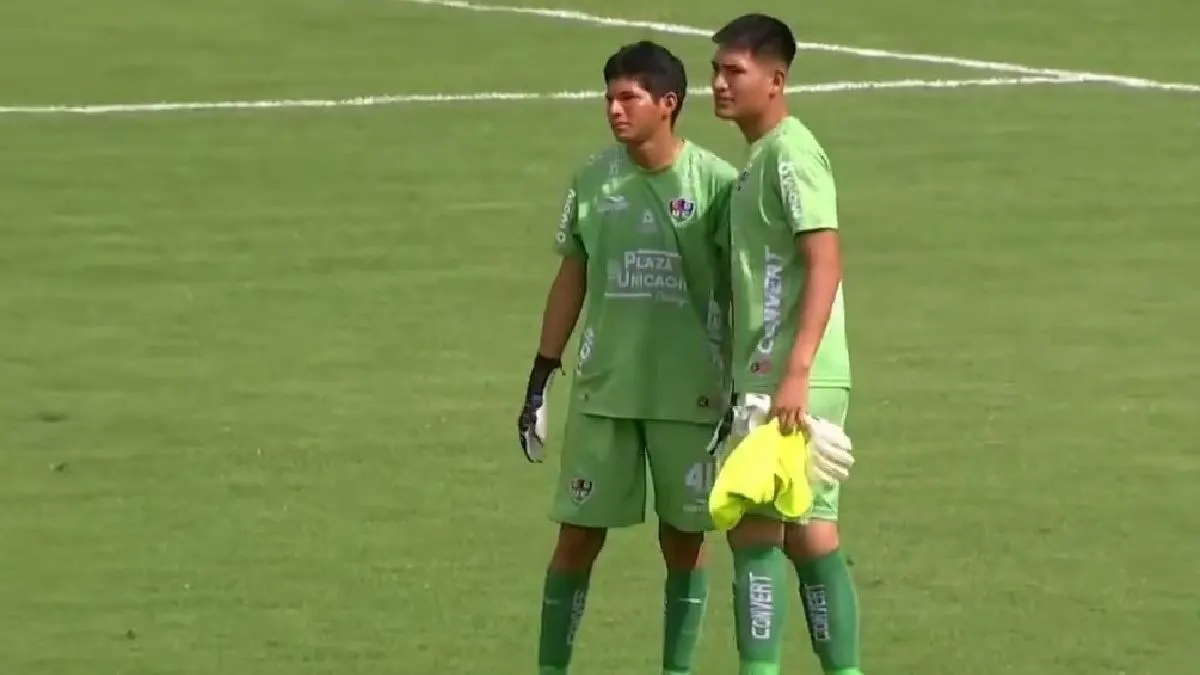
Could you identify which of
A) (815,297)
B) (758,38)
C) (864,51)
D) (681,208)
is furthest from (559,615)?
(864,51)

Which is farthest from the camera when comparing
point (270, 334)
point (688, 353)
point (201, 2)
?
point (201, 2)

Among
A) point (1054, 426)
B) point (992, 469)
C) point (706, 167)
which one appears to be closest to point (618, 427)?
point (706, 167)

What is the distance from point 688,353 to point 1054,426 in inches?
160

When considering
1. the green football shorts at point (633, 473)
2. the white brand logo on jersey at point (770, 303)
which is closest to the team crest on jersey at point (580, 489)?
the green football shorts at point (633, 473)

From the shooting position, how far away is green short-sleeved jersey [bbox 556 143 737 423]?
7.60 meters

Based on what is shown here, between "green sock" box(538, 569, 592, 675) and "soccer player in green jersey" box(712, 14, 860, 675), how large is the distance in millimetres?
603

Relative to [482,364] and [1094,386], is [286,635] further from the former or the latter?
[1094,386]

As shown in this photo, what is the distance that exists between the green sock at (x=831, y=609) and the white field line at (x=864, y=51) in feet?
38.9

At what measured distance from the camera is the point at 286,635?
341 inches

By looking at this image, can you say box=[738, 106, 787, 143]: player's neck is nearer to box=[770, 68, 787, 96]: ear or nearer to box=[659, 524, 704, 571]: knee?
box=[770, 68, 787, 96]: ear

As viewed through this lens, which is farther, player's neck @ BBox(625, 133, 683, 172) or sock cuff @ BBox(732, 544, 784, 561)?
player's neck @ BBox(625, 133, 683, 172)

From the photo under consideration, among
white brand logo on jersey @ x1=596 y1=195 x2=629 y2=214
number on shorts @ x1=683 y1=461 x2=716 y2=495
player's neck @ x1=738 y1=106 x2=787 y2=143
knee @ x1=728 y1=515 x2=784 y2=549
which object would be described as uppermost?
player's neck @ x1=738 y1=106 x2=787 y2=143

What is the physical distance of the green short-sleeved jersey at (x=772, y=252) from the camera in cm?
719

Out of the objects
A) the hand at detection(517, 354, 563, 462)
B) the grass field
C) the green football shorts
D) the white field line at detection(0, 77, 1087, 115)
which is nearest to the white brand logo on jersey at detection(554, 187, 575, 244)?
the hand at detection(517, 354, 563, 462)
